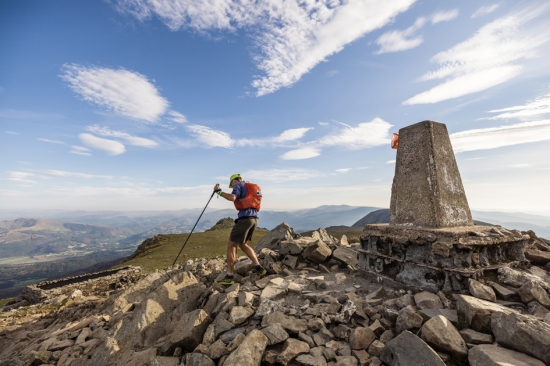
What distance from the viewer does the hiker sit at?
752cm

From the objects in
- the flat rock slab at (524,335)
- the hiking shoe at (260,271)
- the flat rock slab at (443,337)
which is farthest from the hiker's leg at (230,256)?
the flat rock slab at (524,335)

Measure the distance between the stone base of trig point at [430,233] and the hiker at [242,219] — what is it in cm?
335

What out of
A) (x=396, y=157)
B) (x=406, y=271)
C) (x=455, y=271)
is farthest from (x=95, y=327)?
(x=396, y=157)

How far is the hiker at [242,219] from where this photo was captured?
7516 mm

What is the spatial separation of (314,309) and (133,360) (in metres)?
3.68

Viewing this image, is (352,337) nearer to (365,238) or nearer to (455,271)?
(455,271)

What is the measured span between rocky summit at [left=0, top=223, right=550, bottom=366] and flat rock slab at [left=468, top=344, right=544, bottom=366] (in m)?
0.01

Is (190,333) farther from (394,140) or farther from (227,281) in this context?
(394,140)

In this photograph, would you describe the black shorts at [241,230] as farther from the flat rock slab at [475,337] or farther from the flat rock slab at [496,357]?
the flat rock slab at [496,357]

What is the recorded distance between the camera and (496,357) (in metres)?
3.15

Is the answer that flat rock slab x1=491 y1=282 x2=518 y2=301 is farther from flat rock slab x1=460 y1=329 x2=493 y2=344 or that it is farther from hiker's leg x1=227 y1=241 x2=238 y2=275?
Answer: hiker's leg x1=227 y1=241 x2=238 y2=275

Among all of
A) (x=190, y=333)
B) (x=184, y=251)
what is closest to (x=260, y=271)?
(x=190, y=333)

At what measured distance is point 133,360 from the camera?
4.83 meters

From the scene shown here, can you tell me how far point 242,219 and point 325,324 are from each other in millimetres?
3911
